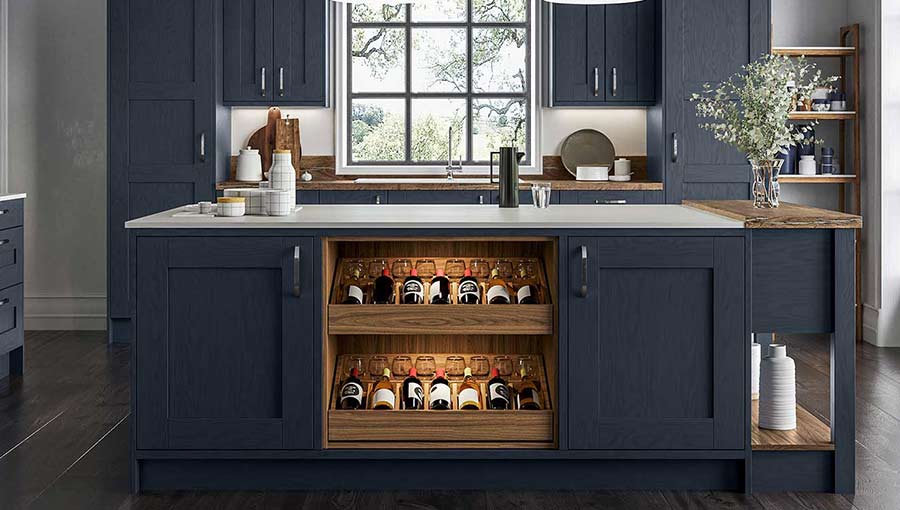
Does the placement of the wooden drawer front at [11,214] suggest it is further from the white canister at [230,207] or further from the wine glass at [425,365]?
the wine glass at [425,365]

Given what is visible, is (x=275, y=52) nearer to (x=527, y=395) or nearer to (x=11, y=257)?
(x=11, y=257)

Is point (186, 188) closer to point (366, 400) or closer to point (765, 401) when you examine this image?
point (366, 400)

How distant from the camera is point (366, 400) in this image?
3.66 m

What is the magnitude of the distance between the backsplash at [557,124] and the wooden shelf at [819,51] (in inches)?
38.9

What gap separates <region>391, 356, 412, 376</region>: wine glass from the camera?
378cm

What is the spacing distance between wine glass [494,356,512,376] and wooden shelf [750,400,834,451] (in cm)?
89

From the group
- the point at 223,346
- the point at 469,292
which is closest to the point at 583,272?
the point at 469,292

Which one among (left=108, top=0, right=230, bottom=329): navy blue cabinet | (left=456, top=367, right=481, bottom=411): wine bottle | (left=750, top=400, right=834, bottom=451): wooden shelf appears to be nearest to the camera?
(left=750, top=400, right=834, bottom=451): wooden shelf

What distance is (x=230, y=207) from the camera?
3.56 m

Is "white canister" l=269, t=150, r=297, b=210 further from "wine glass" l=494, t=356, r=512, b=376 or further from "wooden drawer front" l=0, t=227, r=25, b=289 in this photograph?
"wooden drawer front" l=0, t=227, r=25, b=289

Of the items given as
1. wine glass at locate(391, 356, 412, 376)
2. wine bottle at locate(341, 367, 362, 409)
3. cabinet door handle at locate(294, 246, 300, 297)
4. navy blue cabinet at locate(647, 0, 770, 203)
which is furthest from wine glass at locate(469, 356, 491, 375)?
navy blue cabinet at locate(647, 0, 770, 203)

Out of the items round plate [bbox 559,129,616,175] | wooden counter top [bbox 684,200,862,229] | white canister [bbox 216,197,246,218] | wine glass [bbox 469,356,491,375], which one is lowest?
wine glass [bbox 469,356,491,375]

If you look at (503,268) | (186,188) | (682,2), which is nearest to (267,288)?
(503,268)

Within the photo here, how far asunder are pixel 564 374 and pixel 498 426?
0.29 meters
